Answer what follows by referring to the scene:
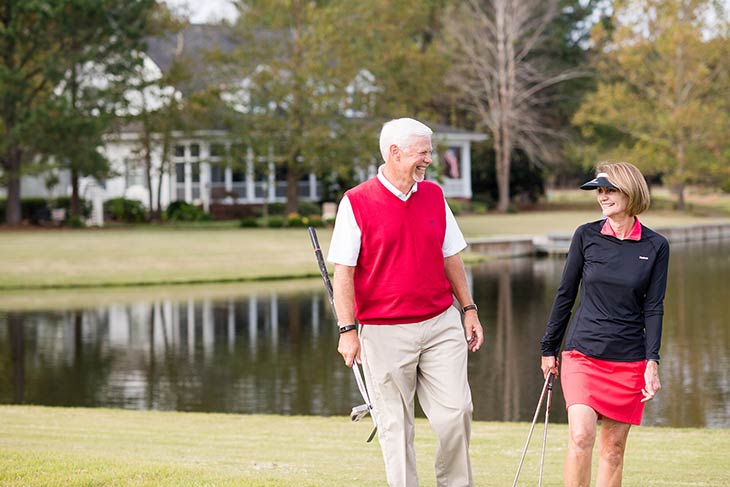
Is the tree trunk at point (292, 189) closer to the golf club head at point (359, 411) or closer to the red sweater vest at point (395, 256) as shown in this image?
the golf club head at point (359, 411)

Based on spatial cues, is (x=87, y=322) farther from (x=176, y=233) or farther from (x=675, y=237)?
(x=675, y=237)

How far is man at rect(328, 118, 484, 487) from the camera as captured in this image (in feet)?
17.4

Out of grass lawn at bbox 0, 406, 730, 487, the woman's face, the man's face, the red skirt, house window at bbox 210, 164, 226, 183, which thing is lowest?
grass lawn at bbox 0, 406, 730, 487

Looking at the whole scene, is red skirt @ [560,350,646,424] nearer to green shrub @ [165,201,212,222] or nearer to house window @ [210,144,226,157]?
green shrub @ [165,201,212,222]

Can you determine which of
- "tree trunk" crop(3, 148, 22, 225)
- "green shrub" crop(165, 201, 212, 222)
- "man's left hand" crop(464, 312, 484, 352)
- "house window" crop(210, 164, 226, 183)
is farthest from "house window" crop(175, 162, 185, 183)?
"man's left hand" crop(464, 312, 484, 352)

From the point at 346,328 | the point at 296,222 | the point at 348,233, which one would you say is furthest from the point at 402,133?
the point at 296,222

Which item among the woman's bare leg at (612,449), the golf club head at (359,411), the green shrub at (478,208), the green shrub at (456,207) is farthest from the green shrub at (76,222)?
the woman's bare leg at (612,449)

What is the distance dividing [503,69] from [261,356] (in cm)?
4170

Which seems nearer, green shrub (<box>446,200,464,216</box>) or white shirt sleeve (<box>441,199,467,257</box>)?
white shirt sleeve (<box>441,199,467,257</box>)

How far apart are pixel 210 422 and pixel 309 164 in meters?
33.2

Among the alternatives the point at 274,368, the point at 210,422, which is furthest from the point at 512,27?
the point at 210,422

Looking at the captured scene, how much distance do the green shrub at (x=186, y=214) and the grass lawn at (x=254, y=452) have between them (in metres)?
32.7

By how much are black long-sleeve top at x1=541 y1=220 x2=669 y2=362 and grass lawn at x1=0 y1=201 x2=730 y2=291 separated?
73.5 ft

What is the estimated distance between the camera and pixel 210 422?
1062 centimetres
